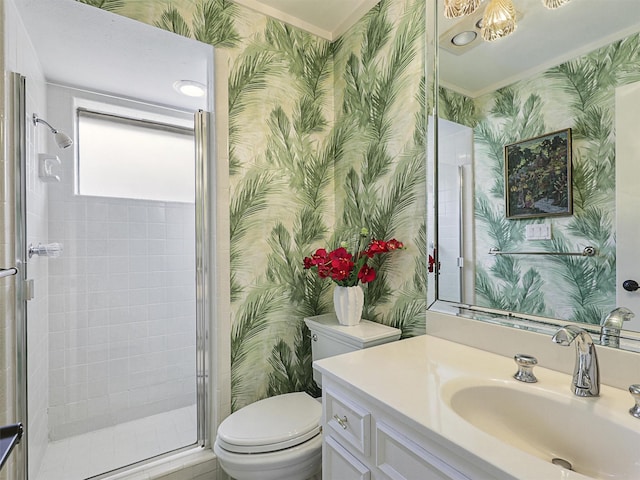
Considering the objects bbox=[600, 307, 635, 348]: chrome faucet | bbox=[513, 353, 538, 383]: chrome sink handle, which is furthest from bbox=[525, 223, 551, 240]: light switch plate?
bbox=[513, 353, 538, 383]: chrome sink handle

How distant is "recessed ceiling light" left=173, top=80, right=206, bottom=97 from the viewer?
1.99 meters

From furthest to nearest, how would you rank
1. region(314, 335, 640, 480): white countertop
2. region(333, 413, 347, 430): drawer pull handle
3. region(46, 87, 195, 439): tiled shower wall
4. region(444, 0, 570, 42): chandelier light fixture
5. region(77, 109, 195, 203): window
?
region(77, 109, 195, 203): window
region(46, 87, 195, 439): tiled shower wall
region(444, 0, 570, 42): chandelier light fixture
region(333, 413, 347, 430): drawer pull handle
region(314, 335, 640, 480): white countertop

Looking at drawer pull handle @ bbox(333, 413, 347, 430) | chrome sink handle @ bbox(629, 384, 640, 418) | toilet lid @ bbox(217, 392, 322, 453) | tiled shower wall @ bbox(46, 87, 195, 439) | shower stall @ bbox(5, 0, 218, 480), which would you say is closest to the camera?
chrome sink handle @ bbox(629, 384, 640, 418)

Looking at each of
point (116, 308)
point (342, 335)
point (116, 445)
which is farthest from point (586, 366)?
point (116, 308)

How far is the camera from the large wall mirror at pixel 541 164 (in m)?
0.87

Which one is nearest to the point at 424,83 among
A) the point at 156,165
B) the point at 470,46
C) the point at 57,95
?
the point at 470,46

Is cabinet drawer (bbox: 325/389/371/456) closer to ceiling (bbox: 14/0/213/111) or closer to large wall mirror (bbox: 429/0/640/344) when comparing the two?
large wall mirror (bbox: 429/0/640/344)

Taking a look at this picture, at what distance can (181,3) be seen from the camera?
4.86ft

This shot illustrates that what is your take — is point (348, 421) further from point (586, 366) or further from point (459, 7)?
point (459, 7)

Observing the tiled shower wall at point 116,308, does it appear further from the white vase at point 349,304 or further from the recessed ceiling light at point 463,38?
the recessed ceiling light at point 463,38

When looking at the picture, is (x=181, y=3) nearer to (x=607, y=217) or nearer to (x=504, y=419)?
(x=607, y=217)

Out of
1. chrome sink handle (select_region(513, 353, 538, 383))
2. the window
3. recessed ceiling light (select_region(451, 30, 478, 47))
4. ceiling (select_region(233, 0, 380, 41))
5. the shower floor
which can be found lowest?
the shower floor

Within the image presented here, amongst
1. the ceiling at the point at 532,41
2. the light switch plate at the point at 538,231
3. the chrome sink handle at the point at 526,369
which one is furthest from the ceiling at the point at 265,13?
the chrome sink handle at the point at 526,369

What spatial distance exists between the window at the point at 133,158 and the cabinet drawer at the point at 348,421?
160 cm
